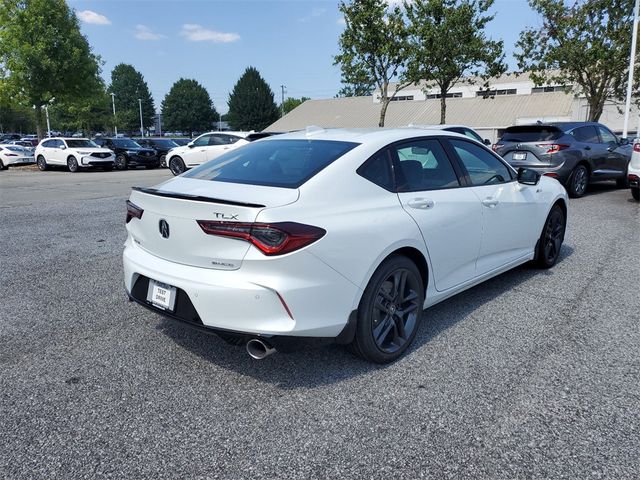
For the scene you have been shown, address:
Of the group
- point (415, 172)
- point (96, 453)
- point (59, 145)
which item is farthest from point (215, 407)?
point (59, 145)

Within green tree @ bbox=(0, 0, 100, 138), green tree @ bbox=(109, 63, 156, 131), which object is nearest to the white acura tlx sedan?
green tree @ bbox=(0, 0, 100, 138)

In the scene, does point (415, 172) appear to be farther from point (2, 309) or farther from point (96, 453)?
point (2, 309)

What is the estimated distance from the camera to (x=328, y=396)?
2959 millimetres

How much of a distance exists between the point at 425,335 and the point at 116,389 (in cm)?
217

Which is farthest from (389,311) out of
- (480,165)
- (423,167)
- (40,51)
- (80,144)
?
(40,51)

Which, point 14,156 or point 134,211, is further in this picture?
point 14,156

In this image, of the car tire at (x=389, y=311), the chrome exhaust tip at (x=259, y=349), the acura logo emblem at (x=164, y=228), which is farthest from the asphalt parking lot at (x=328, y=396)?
the acura logo emblem at (x=164, y=228)

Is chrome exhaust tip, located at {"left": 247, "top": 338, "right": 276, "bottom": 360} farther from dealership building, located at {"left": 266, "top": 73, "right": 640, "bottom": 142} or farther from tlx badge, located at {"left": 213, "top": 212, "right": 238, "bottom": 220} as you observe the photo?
dealership building, located at {"left": 266, "top": 73, "right": 640, "bottom": 142}

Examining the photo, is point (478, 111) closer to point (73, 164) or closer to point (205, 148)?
point (205, 148)

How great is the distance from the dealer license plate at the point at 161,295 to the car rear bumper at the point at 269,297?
43 mm

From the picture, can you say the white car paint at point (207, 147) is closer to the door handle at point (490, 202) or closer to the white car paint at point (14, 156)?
the white car paint at point (14, 156)

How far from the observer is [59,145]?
2342cm

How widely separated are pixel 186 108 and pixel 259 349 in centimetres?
10586

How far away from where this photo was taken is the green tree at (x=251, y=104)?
8769cm
